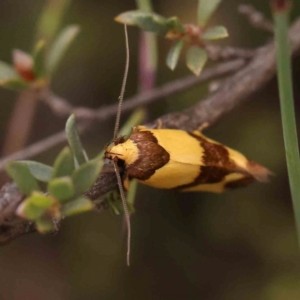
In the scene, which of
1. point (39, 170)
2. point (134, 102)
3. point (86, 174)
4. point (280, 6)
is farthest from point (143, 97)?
point (86, 174)

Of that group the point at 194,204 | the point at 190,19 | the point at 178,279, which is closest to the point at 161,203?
the point at 194,204

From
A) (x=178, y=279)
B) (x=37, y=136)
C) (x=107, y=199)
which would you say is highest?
(x=107, y=199)

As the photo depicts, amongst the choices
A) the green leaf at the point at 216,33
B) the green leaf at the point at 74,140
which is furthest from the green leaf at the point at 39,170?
the green leaf at the point at 216,33

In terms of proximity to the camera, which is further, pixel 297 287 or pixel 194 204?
pixel 194 204

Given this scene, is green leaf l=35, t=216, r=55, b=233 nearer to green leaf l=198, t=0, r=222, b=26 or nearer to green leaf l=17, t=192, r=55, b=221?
green leaf l=17, t=192, r=55, b=221

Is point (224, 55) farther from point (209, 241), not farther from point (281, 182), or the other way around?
point (209, 241)

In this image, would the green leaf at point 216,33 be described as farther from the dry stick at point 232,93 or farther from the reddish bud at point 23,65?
the reddish bud at point 23,65
